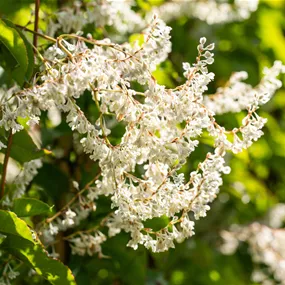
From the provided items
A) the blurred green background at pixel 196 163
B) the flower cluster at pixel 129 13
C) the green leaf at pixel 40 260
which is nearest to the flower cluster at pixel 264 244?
the blurred green background at pixel 196 163

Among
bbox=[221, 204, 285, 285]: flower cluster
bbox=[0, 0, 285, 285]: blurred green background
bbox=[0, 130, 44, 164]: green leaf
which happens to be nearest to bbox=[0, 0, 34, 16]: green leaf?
bbox=[0, 0, 285, 285]: blurred green background

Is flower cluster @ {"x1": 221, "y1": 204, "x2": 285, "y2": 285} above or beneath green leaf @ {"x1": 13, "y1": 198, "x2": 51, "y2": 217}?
beneath

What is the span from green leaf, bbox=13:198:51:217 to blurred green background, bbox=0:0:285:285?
305 mm

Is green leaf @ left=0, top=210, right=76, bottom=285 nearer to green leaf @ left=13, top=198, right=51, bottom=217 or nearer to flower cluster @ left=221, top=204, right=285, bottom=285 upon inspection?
green leaf @ left=13, top=198, right=51, bottom=217

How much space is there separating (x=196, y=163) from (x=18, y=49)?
23.9 inches

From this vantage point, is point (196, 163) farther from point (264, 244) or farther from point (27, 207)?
point (264, 244)

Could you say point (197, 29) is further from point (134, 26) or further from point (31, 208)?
point (31, 208)

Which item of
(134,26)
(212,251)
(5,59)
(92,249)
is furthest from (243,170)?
(5,59)

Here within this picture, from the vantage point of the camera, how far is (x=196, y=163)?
150 centimetres

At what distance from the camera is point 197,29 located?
87.0 inches

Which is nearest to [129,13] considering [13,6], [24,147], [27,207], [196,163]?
[13,6]

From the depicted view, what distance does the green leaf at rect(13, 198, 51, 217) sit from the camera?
1020 mm

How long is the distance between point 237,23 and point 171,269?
847 millimetres

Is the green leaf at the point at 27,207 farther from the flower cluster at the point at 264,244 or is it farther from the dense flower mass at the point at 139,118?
the flower cluster at the point at 264,244
